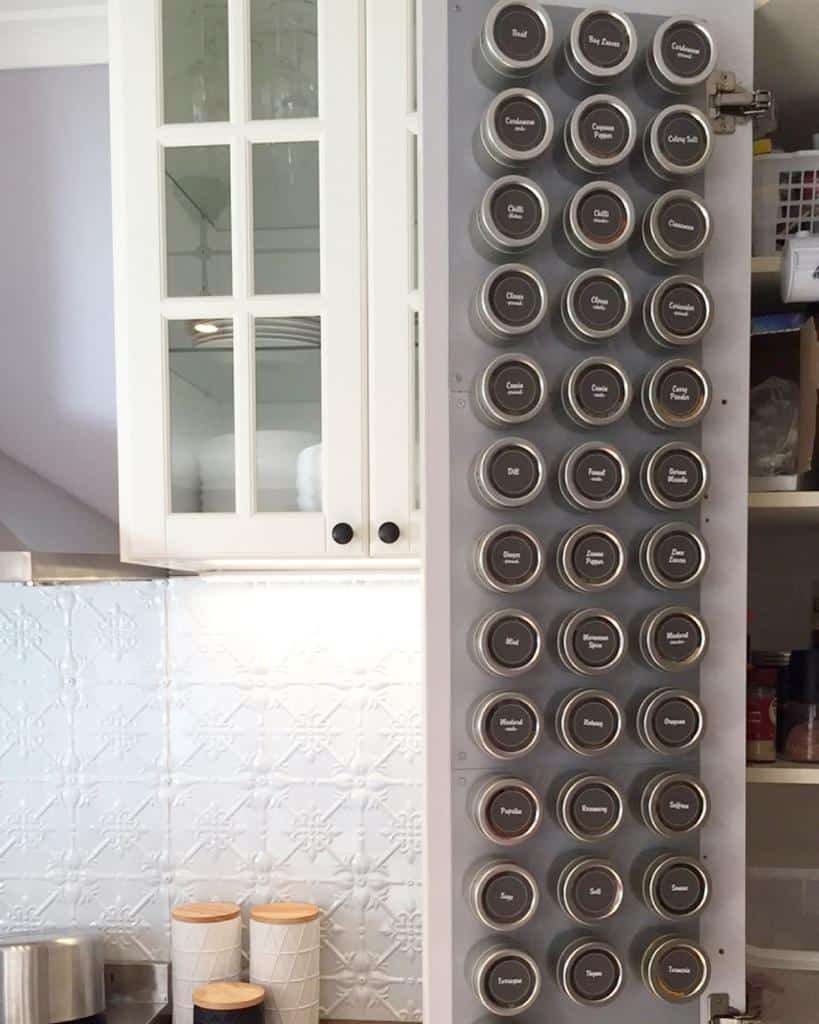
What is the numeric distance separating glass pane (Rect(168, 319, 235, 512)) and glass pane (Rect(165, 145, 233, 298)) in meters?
0.06

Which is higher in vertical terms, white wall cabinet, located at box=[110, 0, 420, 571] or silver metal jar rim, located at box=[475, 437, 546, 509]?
white wall cabinet, located at box=[110, 0, 420, 571]

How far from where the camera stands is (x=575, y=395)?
1139mm

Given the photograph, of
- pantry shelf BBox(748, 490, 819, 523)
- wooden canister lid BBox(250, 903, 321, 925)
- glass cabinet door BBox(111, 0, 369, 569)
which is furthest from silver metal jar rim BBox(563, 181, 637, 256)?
wooden canister lid BBox(250, 903, 321, 925)

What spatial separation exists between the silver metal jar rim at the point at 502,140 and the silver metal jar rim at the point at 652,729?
60 centimetres

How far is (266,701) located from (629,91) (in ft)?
3.93

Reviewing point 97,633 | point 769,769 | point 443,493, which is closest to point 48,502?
point 97,633

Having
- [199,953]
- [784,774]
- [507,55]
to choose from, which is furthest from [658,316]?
[199,953]

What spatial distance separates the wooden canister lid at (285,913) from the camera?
176 centimetres

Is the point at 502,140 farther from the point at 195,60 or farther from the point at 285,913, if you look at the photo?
the point at 285,913

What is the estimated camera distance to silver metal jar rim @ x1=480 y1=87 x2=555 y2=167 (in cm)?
112

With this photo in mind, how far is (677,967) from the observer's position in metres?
1.16

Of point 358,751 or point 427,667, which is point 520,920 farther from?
point 358,751

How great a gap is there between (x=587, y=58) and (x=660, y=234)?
0.67ft

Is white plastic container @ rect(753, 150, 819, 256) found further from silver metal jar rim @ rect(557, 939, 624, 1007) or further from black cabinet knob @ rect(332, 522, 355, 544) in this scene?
silver metal jar rim @ rect(557, 939, 624, 1007)
